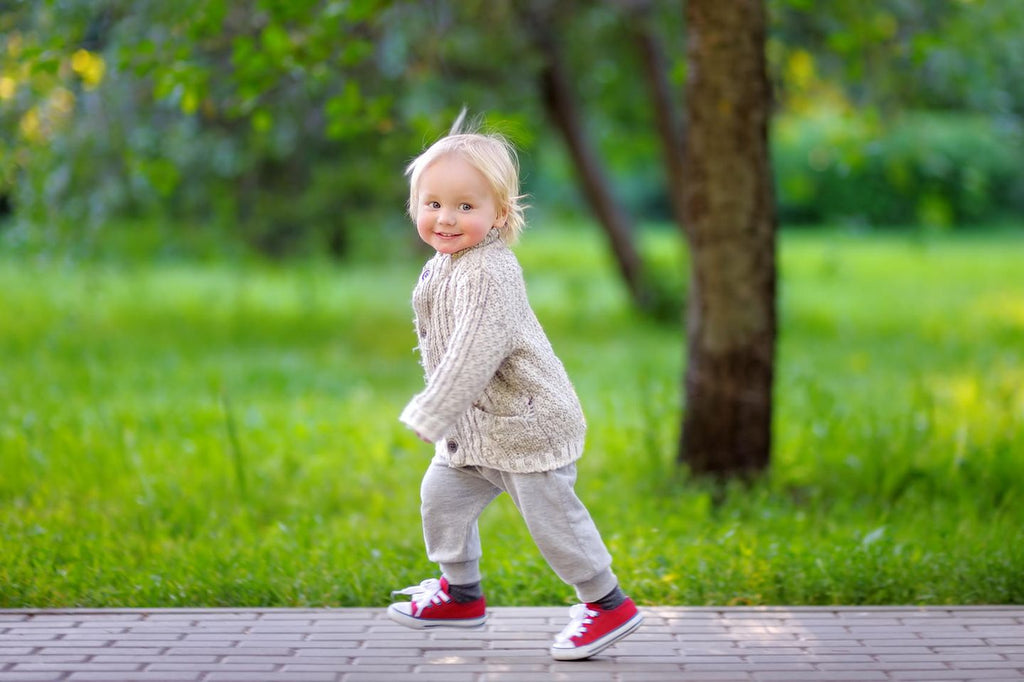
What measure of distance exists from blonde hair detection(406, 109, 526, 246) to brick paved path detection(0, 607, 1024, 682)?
52.7 inches

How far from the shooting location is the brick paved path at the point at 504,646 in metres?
3.73

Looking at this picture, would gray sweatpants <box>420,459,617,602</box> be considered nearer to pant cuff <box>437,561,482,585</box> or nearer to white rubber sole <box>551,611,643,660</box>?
pant cuff <box>437,561,482,585</box>

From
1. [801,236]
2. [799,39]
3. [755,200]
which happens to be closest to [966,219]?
[801,236]

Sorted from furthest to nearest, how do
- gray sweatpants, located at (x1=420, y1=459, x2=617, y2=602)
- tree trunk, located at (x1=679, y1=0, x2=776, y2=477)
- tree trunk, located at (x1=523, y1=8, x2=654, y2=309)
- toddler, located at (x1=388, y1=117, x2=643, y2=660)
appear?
tree trunk, located at (x1=523, y1=8, x2=654, y2=309) → tree trunk, located at (x1=679, y1=0, x2=776, y2=477) → gray sweatpants, located at (x1=420, y1=459, x2=617, y2=602) → toddler, located at (x1=388, y1=117, x2=643, y2=660)

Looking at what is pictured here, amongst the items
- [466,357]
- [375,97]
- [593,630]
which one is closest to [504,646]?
[593,630]

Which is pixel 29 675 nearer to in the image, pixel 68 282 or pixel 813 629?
pixel 813 629

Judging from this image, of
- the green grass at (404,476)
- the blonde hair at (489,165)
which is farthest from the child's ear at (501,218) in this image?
the green grass at (404,476)

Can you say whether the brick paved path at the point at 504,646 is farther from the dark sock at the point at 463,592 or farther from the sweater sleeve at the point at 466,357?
the sweater sleeve at the point at 466,357

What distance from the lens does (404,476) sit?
6.66 metres

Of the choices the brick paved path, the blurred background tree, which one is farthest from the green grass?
the blurred background tree

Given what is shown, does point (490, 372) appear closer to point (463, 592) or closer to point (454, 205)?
point (454, 205)

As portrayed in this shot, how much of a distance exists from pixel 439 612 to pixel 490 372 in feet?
3.03

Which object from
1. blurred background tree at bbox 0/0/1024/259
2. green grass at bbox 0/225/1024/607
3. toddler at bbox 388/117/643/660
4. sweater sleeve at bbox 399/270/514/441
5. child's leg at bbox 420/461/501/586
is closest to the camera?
sweater sleeve at bbox 399/270/514/441

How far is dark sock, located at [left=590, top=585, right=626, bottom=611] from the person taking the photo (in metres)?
3.85
